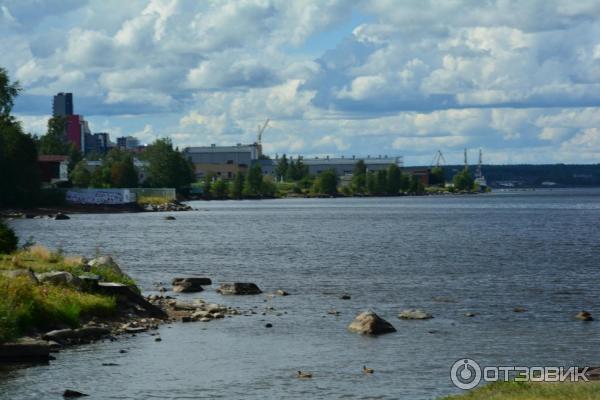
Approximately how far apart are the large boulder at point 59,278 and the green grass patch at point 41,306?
0.55 metres

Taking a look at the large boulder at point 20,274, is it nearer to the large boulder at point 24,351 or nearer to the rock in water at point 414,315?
the large boulder at point 24,351

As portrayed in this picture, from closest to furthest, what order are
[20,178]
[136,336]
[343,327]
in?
[136,336] → [343,327] → [20,178]

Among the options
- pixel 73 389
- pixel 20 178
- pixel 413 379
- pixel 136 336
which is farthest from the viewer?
pixel 20 178

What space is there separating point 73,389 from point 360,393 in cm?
923

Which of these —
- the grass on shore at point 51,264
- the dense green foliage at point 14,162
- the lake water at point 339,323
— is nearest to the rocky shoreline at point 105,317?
the grass on shore at point 51,264

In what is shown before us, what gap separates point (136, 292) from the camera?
49.5m

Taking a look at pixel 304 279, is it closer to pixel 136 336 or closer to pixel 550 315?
pixel 550 315

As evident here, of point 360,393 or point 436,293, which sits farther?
point 436,293

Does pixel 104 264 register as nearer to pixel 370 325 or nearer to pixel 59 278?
pixel 59 278

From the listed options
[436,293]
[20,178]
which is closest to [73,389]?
[436,293]

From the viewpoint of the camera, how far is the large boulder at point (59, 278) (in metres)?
45.9

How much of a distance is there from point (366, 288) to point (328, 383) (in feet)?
103

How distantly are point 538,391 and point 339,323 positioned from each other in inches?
897

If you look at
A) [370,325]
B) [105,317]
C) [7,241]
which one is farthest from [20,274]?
[7,241]
